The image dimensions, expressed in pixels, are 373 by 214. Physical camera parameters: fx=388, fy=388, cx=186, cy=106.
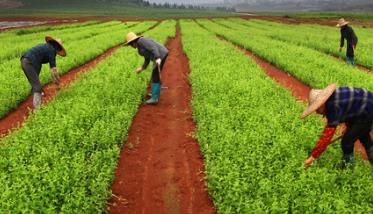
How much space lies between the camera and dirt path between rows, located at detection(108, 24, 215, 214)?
6.25 meters

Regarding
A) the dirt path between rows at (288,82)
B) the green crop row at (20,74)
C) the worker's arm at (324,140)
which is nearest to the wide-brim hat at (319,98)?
the worker's arm at (324,140)

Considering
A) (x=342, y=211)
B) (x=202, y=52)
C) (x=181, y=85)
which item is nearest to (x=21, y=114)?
(x=181, y=85)

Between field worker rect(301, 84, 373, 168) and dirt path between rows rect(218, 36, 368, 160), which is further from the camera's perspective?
dirt path between rows rect(218, 36, 368, 160)

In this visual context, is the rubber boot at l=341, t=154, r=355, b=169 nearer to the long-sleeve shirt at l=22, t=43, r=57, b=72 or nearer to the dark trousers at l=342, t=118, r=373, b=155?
the dark trousers at l=342, t=118, r=373, b=155

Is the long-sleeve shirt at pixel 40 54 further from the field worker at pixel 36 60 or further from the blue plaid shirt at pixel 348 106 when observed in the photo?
the blue plaid shirt at pixel 348 106

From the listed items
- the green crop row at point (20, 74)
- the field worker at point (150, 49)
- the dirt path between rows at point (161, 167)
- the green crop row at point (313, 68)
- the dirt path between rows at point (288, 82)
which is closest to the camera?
the dirt path between rows at point (161, 167)

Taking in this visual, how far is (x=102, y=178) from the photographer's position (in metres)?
6.26

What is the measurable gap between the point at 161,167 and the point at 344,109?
3.53 meters

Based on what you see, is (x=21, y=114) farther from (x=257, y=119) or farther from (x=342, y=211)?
(x=342, y=211)

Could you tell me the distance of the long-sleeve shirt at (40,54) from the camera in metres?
9.81

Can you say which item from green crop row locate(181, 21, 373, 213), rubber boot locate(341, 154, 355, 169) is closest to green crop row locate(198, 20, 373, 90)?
green crop row locate(181, 21, 373, 213)

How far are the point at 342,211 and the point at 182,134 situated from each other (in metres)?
4.74

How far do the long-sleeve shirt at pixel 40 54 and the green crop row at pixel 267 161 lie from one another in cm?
395

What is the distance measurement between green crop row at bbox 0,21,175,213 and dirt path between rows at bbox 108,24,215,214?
11.4 inches
